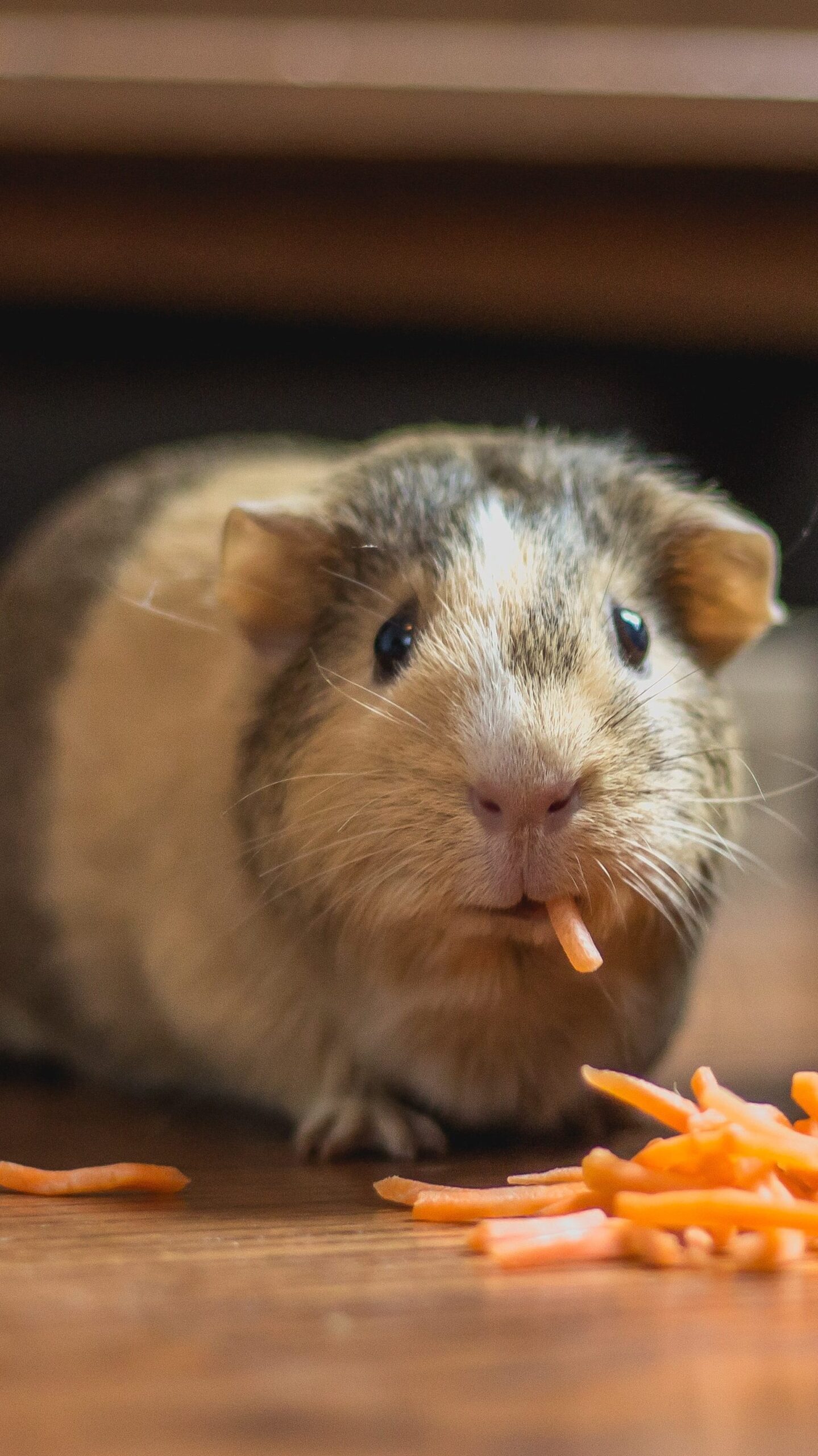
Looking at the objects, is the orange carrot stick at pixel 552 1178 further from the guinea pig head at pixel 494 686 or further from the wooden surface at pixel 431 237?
the wooden surface at pixel 431 237

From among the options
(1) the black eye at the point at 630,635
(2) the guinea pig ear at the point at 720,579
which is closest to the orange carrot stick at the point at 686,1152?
(1) the black eye at the point at 630,635

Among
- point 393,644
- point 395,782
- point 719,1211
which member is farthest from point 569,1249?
point 393,644

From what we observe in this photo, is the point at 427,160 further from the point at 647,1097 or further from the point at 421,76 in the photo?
the point at 647,1097

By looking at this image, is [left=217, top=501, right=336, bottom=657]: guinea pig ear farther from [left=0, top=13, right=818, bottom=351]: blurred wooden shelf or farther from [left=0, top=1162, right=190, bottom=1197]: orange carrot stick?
[left=0, top=13, right=818, bottom=351]: blurred wooden shelf

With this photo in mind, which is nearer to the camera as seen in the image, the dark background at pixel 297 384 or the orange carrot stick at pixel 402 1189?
the orange carrot stick at pixel 402 1189

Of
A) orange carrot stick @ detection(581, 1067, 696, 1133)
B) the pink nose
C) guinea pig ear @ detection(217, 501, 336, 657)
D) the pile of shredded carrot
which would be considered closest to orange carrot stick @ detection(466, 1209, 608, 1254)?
the pile of shredded carrot

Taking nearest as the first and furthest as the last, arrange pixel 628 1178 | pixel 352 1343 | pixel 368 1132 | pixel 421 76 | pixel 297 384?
pixel 352 1343, pixel 628 1178, pixel 368 1132, pixel 421 76, pixel 297 384
